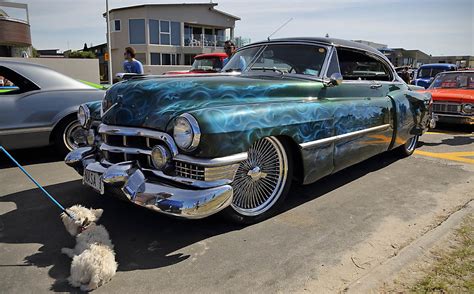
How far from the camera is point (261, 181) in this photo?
357cm

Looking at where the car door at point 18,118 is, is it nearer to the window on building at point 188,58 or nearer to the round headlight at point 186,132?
the round headlight at point 186,132

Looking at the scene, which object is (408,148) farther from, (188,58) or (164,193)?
(188,58)

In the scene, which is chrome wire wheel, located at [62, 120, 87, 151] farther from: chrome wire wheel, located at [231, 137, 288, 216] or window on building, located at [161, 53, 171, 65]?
window on building, located at [161, 53, 171, 65]

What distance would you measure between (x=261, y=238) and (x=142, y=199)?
103 centimetres

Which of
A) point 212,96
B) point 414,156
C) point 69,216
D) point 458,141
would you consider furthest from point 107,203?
point 458,141

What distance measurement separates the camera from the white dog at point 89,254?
2.44 meters

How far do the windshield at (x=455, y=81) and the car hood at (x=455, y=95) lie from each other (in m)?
0.39

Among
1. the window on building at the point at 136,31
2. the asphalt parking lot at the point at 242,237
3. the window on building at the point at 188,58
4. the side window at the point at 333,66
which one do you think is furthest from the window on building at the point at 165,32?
the side window at the point at 333,66

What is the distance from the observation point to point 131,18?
3250 centimetres

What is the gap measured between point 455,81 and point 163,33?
28080 mm

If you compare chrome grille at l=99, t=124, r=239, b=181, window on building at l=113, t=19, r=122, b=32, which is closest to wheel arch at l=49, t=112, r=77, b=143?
chrome grille at l=99, t=124, r=239, b=181

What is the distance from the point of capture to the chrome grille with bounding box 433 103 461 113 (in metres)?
8.49

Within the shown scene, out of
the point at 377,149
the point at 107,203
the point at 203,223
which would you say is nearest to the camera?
the point at 203,223

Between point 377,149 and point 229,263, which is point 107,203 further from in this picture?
point 377,149
